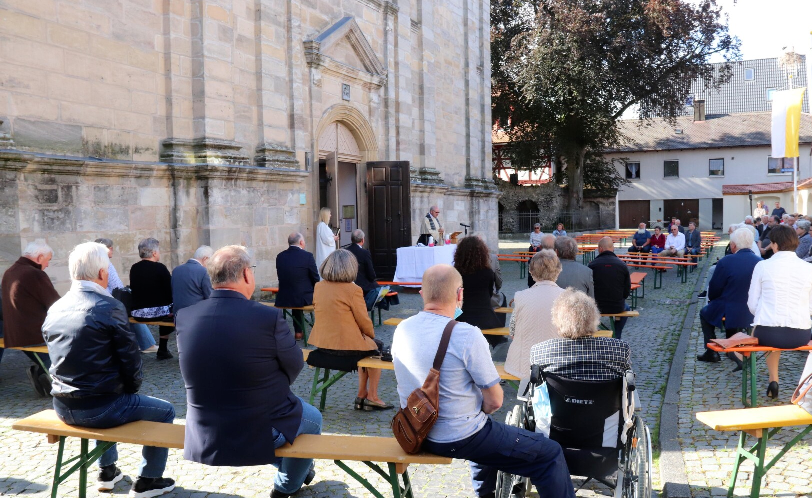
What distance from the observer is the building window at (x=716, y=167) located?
4934 centimetres

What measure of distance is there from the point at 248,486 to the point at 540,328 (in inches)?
90.6

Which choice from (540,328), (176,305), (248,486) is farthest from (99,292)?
(176,305)

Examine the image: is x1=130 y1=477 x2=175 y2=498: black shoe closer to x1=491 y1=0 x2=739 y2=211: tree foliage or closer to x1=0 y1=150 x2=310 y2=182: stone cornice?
x1=0 y1=150 x2=310 y2=182: stone cornice

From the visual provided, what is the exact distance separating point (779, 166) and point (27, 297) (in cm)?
5115

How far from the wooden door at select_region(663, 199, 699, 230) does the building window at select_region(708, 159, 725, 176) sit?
226cm

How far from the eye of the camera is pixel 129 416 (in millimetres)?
4035

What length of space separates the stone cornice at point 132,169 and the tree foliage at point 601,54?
72.2ft

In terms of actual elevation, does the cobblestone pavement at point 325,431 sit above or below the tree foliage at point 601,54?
below

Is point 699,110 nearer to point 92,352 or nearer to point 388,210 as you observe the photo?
point 388,210

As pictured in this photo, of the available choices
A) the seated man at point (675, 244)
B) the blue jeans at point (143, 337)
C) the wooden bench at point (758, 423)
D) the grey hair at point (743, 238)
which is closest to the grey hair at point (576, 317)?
the wooden bench at point (758, 423)

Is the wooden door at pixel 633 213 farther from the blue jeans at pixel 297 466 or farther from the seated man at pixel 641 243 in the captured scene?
the blue jeans at pixel 297 466

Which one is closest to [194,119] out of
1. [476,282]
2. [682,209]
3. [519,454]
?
[476,282]

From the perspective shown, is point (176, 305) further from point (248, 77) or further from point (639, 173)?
point (639, 173)

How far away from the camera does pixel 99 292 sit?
12.8ft
